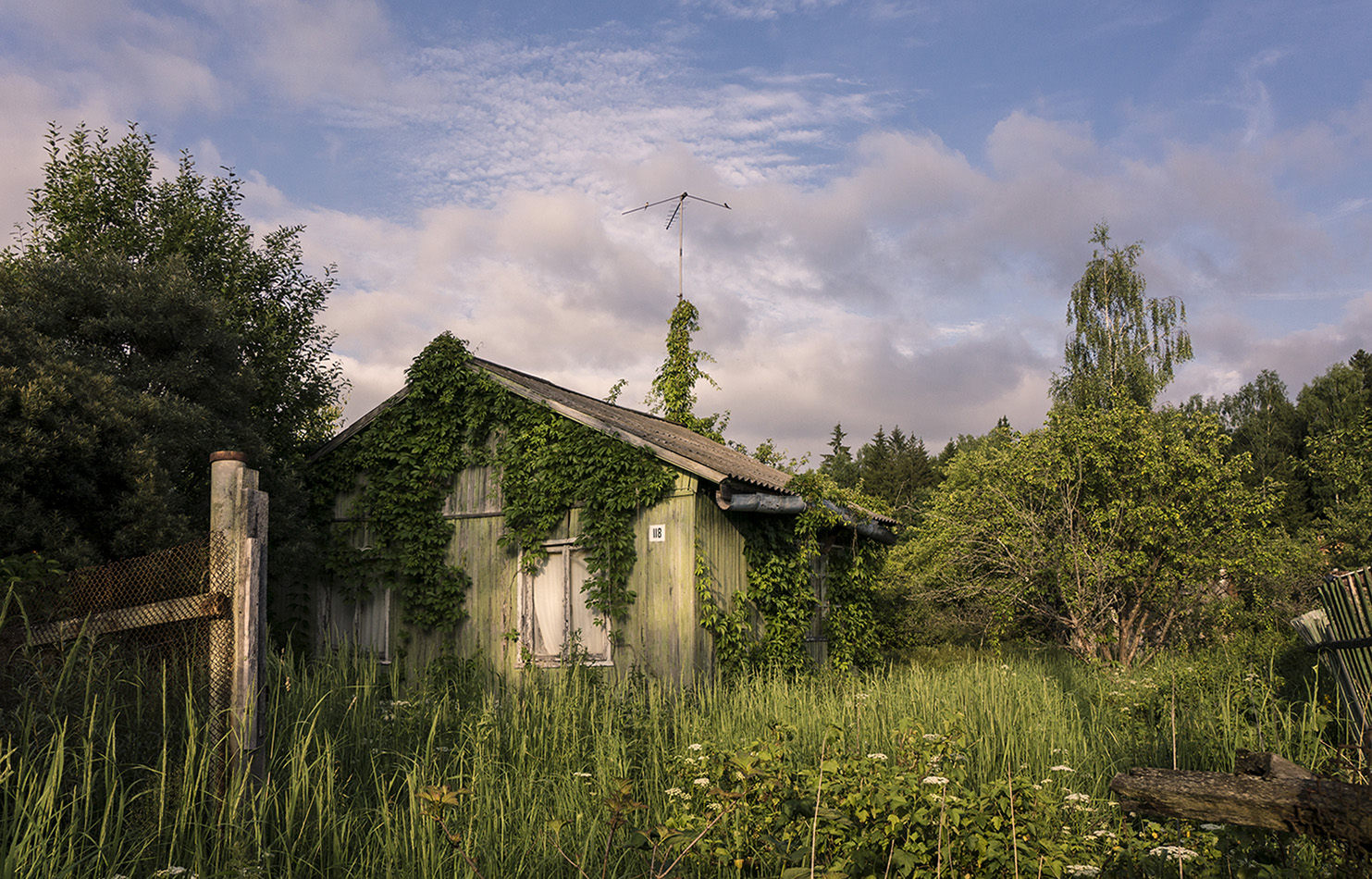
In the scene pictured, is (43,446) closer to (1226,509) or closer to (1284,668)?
(1284,668)

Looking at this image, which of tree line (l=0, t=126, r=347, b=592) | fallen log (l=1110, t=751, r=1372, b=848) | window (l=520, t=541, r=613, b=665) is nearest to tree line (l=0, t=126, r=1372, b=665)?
tree line (l=0, t=126, r=347, b=592)

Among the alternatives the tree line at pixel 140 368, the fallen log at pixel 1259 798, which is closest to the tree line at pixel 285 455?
the tree line at pixel 140 368

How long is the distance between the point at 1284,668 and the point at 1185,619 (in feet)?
16.2

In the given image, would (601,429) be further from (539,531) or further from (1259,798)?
(1259,798)

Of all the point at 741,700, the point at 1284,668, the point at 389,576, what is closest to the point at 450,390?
the point at 389,576

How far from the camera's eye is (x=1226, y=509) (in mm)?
12969

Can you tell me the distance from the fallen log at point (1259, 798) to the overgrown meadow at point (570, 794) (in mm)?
449

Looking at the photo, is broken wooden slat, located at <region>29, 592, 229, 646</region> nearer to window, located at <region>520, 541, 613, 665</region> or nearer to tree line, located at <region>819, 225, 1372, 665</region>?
window, located at <region>520, 541, 613, 665</region>

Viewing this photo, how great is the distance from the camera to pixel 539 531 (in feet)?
36.7

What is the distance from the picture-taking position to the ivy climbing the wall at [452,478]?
10.7 m

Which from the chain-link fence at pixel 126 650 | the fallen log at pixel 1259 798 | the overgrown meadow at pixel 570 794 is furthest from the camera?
the chain-link fence at pixel 126 650

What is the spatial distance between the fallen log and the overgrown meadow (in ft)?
1.47

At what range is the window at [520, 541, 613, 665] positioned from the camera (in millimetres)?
10828

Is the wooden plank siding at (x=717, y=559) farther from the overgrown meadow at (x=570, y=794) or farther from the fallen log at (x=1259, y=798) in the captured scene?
the fallen log at (x=1259, y=798)
